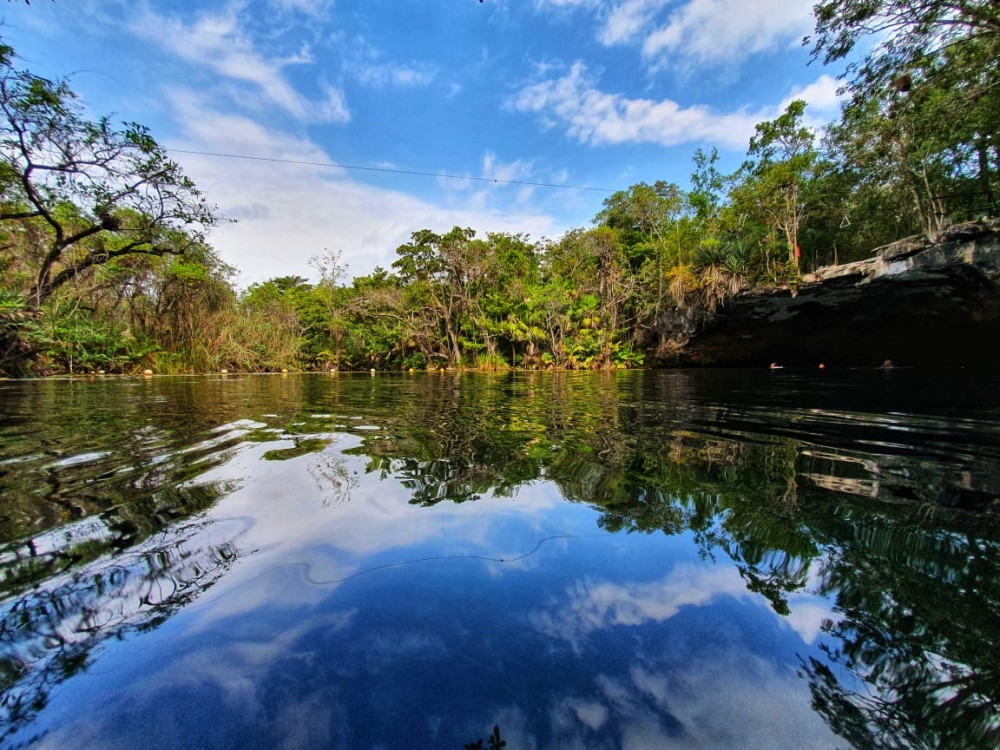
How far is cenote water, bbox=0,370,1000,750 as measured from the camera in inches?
32.4

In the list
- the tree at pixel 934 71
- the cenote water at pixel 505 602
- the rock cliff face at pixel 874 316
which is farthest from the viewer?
the rock cliff face at pixel 874 316

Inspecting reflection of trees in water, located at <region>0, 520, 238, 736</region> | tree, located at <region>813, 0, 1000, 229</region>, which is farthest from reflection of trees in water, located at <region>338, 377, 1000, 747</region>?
tree, located at <region>813, 0, 1000, 229</region>

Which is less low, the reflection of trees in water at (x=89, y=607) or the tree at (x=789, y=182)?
the tree at (x=789, y=182)

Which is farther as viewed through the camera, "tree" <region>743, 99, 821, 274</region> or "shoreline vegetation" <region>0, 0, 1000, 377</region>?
"tree" <region>743, 99, 821, 274</region>

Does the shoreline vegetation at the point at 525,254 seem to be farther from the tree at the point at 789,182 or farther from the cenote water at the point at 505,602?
the cenote water at the point at 505,602

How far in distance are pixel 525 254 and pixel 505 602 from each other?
26152 mm

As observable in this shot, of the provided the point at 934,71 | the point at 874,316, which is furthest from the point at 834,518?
the point at 874,316

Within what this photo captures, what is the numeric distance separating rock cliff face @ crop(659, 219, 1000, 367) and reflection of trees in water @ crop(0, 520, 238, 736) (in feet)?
56.5

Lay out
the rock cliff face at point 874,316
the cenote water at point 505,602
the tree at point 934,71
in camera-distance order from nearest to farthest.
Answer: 1. the cenote water at point 505,602
2. the tree at point 934,71
3. the rock cliff face at point 874,316

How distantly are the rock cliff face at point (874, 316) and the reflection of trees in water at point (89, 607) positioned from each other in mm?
17214

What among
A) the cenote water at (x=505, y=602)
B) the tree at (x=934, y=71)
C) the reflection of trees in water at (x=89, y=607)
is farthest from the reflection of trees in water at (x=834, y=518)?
the tree at (x=934, y=71)

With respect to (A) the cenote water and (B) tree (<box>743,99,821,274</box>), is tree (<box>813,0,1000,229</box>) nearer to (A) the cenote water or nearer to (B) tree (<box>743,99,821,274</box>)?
(B) tree (<box>743,99,821,274</box>)

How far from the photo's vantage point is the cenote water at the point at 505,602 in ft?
2.70

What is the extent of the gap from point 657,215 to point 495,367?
1309cm
